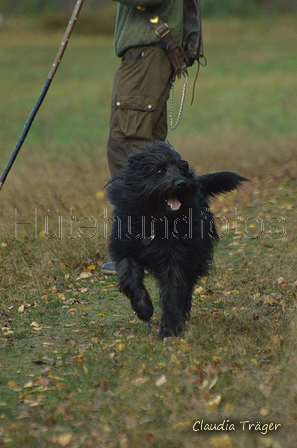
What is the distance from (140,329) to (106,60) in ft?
88.5

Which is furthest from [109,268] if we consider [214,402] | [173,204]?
[214,402]

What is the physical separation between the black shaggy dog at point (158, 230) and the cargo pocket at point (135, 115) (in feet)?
3.34

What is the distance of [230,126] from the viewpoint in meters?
16.3

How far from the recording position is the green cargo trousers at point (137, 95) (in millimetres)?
5613

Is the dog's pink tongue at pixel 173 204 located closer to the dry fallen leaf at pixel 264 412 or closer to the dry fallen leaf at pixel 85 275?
the dry fallen leaf at pixel 264 412

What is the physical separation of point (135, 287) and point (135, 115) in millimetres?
1667

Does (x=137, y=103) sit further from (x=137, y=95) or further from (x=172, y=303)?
(x=172, y=303)

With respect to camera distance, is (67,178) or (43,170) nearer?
(67,178)

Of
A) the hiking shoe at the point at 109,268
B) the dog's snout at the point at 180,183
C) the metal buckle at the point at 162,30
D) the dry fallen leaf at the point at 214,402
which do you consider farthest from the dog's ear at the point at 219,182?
the dry fallen leaf at the point at 214,402

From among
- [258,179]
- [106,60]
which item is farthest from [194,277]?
[106,60]

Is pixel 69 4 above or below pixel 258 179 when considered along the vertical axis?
above

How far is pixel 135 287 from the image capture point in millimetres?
4562

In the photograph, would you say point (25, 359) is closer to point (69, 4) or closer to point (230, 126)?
point (230, 126)

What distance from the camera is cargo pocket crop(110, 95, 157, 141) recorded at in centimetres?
564
